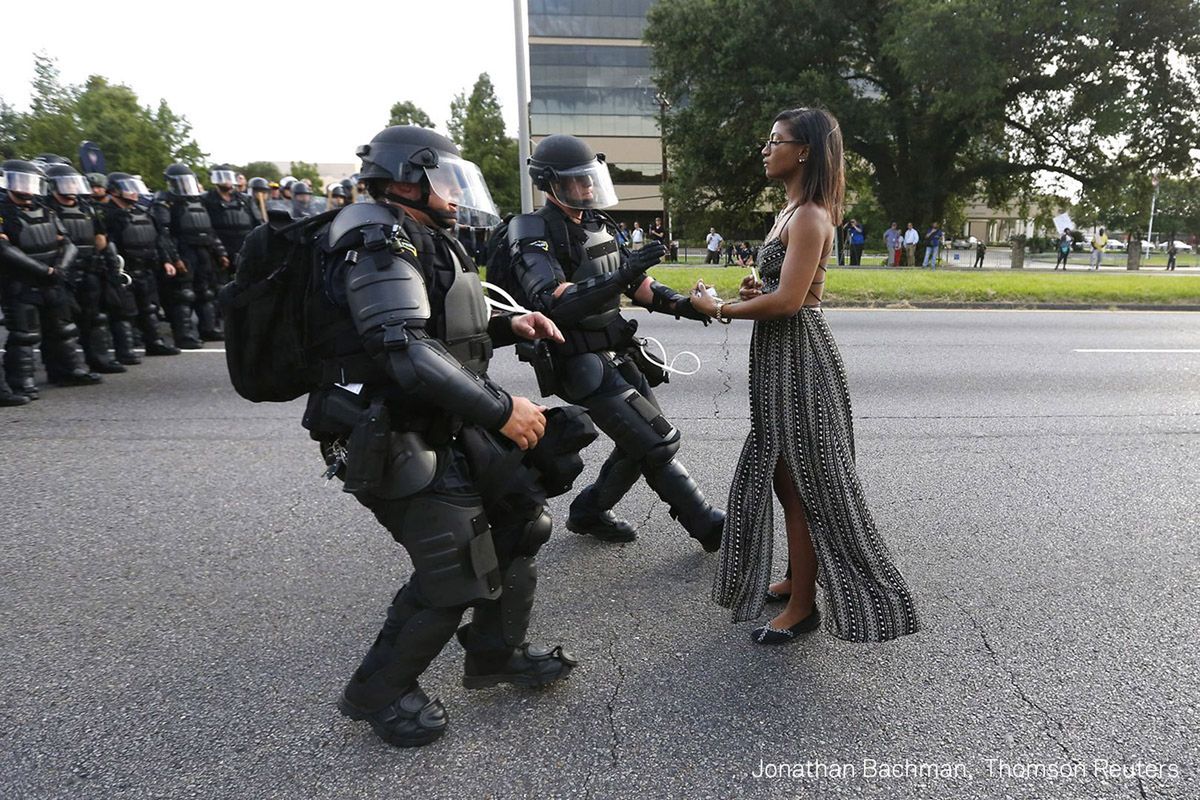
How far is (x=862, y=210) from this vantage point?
4775 centimetres

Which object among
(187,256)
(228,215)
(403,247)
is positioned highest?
(228,215)

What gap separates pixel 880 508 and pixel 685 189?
100.0 ft

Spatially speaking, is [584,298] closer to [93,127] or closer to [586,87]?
[93,127]

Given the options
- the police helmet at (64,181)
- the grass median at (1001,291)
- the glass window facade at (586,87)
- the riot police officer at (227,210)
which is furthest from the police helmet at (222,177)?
the glass window facade at (586,87)

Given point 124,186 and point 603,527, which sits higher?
point 124,186

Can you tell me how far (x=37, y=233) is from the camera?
6.70 meters

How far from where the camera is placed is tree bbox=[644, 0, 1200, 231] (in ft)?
80.0


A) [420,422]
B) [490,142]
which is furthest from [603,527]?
[490,142]

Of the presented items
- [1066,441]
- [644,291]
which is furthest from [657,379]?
[1066,441]

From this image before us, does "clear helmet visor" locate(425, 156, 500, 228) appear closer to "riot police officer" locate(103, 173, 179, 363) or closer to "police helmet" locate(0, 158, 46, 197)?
"police helmet" locate(0, 158, 46, 197)

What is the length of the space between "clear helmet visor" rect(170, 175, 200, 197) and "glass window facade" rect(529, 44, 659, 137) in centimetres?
4645

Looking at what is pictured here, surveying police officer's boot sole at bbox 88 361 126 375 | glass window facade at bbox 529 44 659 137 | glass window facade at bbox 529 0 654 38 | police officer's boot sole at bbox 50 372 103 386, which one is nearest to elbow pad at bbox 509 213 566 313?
police officer's boot sole at bbox 50 372 103 386

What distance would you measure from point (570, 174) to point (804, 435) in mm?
1510

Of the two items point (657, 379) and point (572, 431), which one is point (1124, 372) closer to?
point (657, 379)
